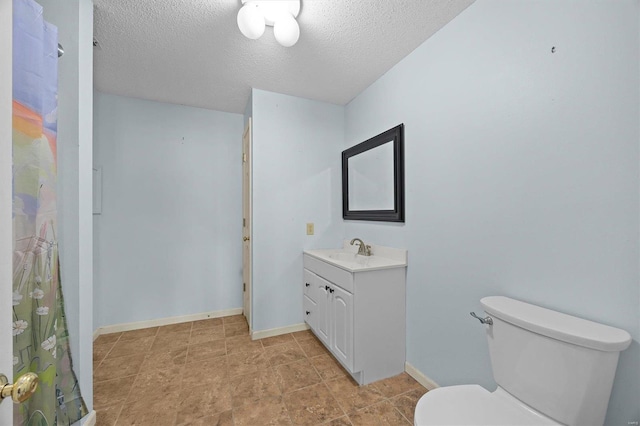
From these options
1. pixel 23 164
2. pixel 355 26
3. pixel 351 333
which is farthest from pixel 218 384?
pixel 355 26

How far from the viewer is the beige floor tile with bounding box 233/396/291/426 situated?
1.37 meters

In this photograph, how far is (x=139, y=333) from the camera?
2.40m

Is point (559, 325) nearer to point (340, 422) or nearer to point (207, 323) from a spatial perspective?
point (340, 422)

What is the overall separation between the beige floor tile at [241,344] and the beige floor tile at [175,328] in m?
0.54

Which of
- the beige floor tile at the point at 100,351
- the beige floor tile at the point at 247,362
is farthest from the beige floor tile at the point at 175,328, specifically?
the beige floor tile at the point at 247,362

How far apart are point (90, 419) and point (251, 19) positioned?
2.30 m

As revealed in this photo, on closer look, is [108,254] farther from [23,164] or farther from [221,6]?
[221,6]

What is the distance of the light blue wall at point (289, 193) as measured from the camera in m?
2.34

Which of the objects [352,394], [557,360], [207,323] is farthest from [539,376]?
[207,323]

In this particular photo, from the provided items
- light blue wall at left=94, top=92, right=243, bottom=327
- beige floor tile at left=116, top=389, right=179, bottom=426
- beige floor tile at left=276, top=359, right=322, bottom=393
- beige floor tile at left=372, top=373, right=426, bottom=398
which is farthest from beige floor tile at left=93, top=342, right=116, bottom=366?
beige floor tile at left=372, top=373, right=426, bottom=398

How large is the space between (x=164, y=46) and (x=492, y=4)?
203cm

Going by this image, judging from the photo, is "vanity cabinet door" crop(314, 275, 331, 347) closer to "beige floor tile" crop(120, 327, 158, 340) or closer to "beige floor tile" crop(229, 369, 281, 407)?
"beige floor tile" crop(229, 369, 281, 407)

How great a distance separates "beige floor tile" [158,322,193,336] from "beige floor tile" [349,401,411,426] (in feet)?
6.10

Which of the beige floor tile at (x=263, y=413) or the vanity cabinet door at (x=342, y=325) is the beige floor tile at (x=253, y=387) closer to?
the beige floor tile at (x=263, y=413)
